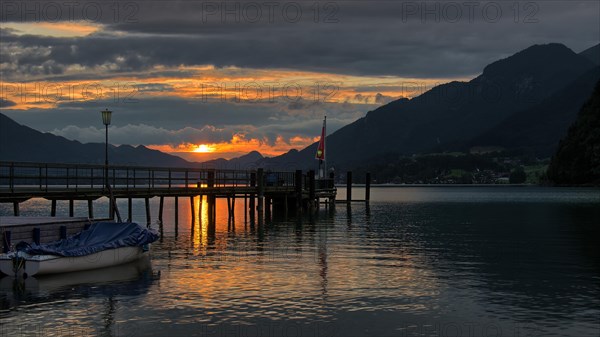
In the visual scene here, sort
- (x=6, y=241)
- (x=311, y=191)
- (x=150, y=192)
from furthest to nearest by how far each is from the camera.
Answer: (x=311, y=191), (x=150, y=192), (x=6, y=241)

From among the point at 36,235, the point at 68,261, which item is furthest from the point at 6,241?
the point at 68,261

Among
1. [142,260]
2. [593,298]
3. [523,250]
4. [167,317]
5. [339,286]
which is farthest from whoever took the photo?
[523,250]

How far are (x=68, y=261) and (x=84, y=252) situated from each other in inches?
34.4

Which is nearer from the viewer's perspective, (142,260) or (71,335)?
(71,335)

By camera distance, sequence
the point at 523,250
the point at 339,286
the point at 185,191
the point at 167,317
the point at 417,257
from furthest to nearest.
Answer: the point at 185,191, the point at 523,250, the point at 417,257, the point at 339,286, the point at 167,317

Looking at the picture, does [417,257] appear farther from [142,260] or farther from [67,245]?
[67,245]

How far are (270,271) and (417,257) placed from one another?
9322 mm

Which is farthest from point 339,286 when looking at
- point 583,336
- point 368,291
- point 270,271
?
point 583,336

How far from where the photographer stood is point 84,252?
3047cm

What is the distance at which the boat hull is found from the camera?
92.8ft

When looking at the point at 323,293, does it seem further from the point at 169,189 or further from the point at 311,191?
the point at 311,191

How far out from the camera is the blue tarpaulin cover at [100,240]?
30089 millimetres

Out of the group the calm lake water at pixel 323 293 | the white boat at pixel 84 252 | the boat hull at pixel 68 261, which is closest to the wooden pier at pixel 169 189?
the calm lake water at pixel 323 293

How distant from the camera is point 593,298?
25125 millimetres
